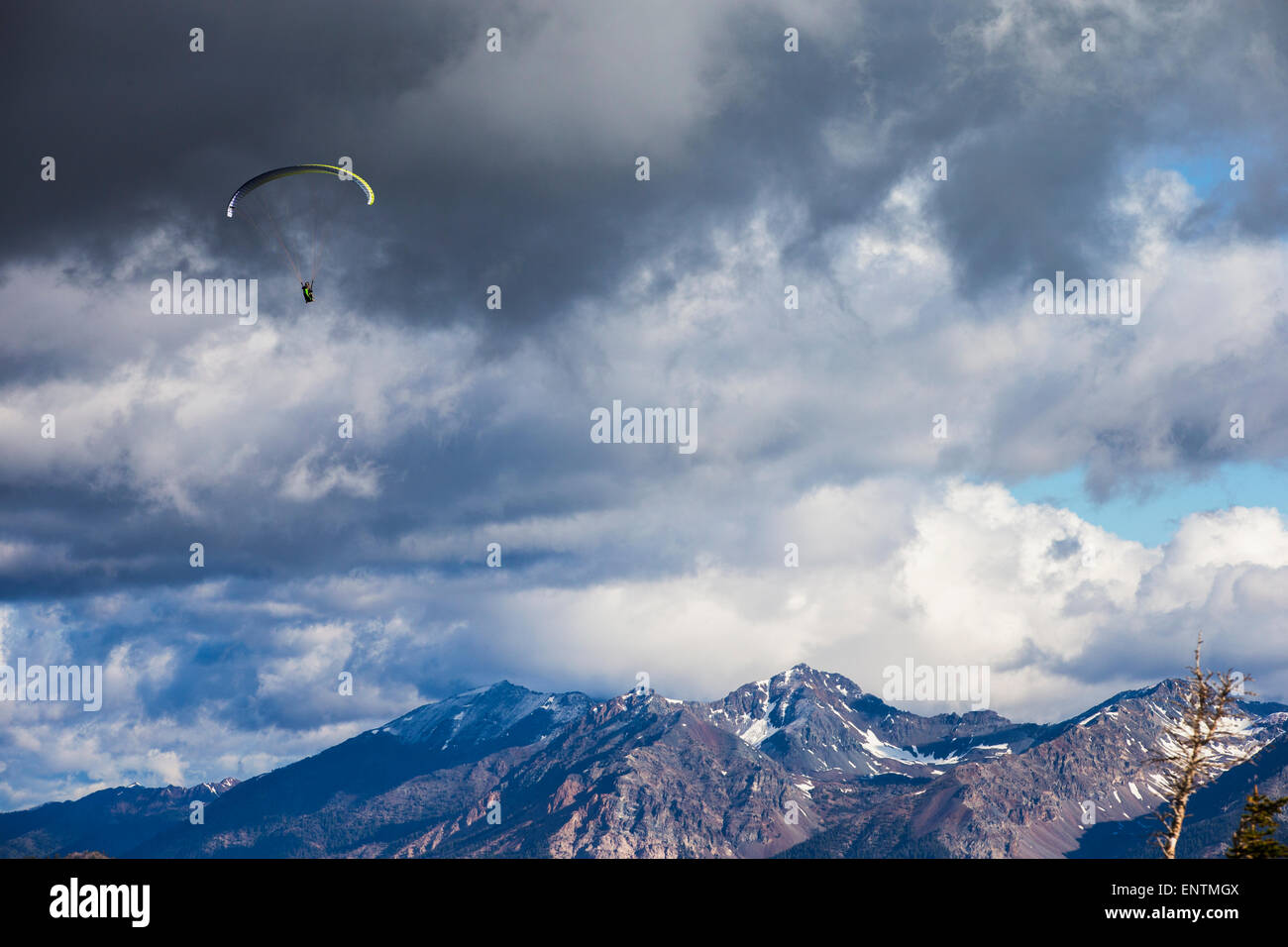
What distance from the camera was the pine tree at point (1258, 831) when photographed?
246ft

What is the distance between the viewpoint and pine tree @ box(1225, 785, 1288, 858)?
246 ft

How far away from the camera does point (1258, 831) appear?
77.1m
